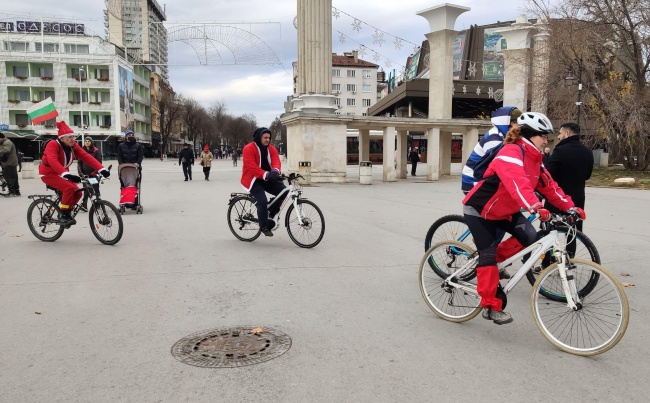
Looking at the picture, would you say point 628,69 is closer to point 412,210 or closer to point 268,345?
point 412,210

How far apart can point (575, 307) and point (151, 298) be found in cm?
398

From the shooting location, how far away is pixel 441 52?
26484 mm

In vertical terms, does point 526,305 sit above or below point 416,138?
below

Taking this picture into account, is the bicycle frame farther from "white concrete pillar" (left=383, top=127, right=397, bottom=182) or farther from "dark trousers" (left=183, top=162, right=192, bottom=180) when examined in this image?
"dark trousers" (left=183, top=162, right=192, bottom=180)

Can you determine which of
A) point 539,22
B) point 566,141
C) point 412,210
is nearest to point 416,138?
point 539,22

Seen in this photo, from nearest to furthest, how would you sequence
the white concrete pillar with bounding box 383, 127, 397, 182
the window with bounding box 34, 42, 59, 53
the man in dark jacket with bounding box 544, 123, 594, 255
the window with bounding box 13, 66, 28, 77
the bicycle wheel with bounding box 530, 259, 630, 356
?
the bicycle wheel with bounding box 530, 259, 630, 356
the man in dark jacket with bounding box 544, 123, 594, 255
the white concrete pillar with bounding box 383, 127, 397, 182
the window with bounding box 13, 66, 28, 77
the window with bounding box 34, 42, 59, 53

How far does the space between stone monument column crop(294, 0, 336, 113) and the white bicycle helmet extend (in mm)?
18411

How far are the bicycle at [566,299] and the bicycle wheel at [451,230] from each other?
940 mm

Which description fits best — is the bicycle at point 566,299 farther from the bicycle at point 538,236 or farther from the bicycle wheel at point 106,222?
the bicycle wheel at point 106,222

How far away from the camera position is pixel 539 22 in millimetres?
27984

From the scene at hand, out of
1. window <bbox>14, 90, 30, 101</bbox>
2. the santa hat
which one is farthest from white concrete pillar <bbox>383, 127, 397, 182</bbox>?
window <bbox>14, 90, 30, 101</bbox>

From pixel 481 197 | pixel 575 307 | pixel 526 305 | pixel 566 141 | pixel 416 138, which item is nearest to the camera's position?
pixel 575 307

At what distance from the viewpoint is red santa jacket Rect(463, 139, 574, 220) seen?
3.85 m

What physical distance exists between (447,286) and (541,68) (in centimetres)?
2718
